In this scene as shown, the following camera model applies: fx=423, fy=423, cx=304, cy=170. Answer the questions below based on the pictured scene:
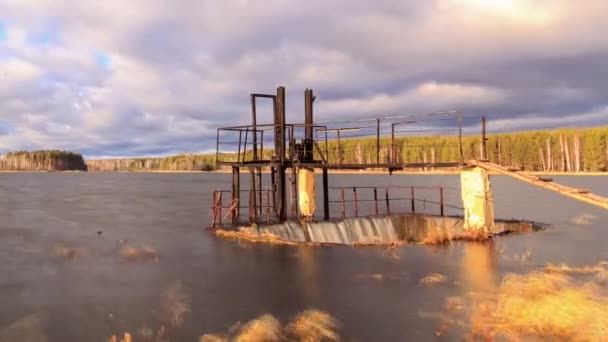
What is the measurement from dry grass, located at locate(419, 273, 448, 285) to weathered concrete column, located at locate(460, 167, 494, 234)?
22.1 ft

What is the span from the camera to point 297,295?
37.8 ft

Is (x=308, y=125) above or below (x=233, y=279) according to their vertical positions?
above

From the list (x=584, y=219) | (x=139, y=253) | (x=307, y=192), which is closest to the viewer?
(x=139, y=253)

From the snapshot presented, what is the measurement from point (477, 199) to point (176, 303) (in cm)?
1338

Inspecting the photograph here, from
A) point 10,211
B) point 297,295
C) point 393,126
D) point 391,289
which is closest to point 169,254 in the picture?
point 297,295

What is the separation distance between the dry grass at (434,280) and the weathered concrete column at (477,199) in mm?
6740

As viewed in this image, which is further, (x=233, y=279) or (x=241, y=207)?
(x=241, y=207)

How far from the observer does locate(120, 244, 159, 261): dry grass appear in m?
16.8

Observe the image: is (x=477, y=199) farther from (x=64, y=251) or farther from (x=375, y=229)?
(x=64, y=251)

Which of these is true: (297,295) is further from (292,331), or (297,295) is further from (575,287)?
(575,287)

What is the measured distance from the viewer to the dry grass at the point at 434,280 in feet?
39.6

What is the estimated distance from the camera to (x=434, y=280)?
1223 cm

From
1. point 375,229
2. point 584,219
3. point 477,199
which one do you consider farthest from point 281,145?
point 584,219

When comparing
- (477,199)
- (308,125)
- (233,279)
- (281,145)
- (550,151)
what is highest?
(550,151)
